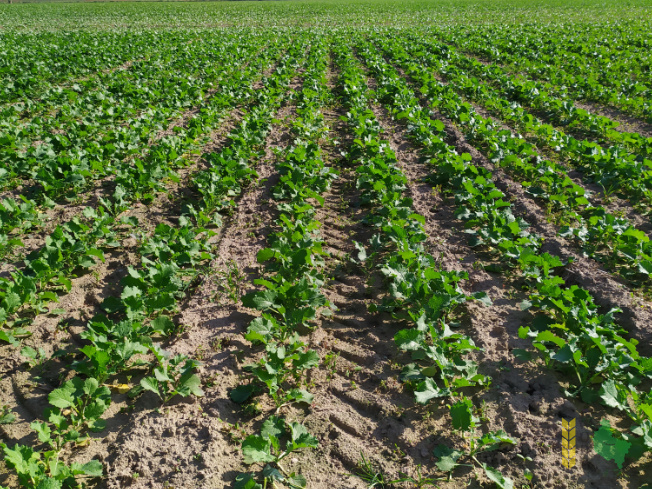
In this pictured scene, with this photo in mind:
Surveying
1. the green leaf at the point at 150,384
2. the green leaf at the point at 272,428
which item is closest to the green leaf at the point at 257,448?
the green leaf at the point at 272,428

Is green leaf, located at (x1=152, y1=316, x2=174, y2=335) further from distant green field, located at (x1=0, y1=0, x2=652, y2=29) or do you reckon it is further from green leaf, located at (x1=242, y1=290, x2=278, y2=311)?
distant green field, located at (x1=0, y1=0, x2=652, y2=29)

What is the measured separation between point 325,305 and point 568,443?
2.29 metres

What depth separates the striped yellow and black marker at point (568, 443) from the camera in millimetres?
2852

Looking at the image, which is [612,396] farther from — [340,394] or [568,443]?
[340,394]

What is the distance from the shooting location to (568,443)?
297 cm

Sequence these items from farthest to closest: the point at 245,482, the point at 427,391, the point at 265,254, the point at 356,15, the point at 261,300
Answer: the point at 356,15 < the point at 265,254 < the point at 261,300 < the point at 427,391 < the point at 245,482

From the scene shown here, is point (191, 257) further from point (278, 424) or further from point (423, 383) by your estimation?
point (423, 383)

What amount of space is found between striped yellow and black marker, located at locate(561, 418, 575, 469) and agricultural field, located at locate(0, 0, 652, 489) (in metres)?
0.01

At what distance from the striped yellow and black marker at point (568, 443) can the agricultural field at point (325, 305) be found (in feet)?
0.04

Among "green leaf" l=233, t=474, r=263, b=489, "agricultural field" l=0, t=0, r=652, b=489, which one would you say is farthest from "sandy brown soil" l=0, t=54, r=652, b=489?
"green leaf" l=233, t=474, r=263, b=489

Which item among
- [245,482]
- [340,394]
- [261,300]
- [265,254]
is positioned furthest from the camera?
[265,254]

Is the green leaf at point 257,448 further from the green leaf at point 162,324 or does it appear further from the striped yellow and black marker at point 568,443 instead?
the striped yellow and black marker at point 568,443

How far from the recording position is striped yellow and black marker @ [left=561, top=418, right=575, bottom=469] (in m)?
2.85

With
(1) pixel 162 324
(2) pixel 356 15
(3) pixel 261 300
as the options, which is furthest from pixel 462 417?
(2) pixel 356 15
